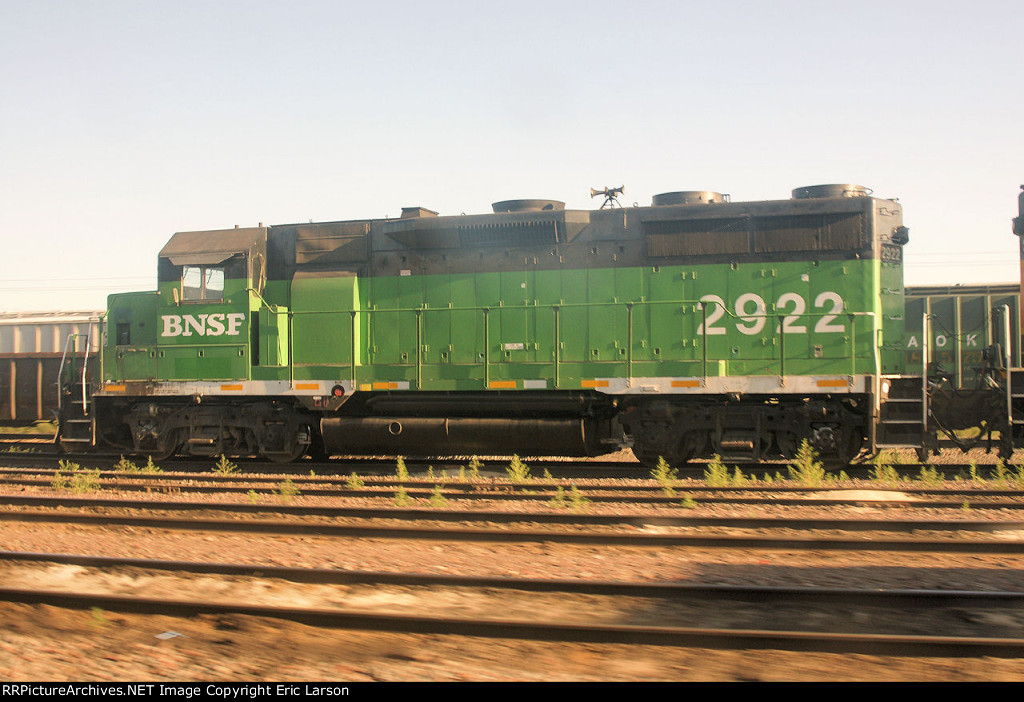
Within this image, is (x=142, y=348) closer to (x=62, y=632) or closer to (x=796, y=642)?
(x=62, y=632)

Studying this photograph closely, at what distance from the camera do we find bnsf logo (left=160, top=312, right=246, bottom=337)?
37.5 feet

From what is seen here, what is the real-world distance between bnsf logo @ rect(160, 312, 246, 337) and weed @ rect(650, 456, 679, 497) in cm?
620

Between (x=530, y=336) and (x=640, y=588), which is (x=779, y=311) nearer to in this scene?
(x=530, y=336)

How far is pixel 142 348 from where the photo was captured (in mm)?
11672

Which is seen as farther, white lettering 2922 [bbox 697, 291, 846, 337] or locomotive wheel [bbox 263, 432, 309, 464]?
locomotive wheel [bbox 263, 432, 309, 464]

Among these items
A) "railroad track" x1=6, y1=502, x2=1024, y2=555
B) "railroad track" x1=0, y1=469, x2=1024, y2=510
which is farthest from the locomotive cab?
"railroad track" x1=6, y1=502, x2=1024, y2=555

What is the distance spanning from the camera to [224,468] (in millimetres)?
11031

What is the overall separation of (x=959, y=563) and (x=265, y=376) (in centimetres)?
882

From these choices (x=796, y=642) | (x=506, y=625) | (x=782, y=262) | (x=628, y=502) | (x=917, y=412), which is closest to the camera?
(x=796, y=642)

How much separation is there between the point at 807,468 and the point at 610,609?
214 inches

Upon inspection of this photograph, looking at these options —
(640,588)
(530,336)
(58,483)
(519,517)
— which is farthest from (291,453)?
(640,588)

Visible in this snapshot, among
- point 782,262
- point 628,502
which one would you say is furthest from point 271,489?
point 782,262

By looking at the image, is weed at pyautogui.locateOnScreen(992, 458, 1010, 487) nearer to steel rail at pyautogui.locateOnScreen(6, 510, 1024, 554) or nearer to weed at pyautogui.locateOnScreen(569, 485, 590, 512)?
steel rail at pyautogui.locateOnScreen(6, 510, 1024, 554)

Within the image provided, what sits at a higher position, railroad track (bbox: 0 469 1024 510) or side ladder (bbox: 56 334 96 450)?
side ladder (bbox: 56 334 96 450)
